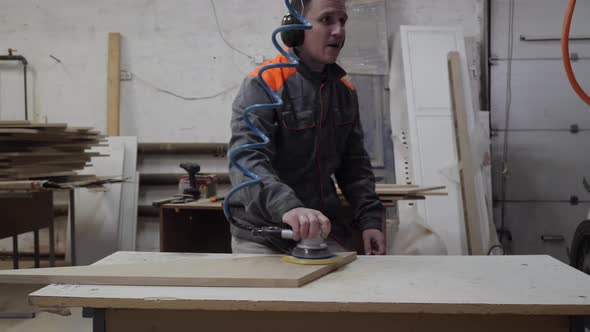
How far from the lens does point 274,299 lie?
929mm

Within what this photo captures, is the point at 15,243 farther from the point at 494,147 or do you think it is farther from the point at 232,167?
the point at 494,147

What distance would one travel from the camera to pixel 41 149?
3145 millimetres

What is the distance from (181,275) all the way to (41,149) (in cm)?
253

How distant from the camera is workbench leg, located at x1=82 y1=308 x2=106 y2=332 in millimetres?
970

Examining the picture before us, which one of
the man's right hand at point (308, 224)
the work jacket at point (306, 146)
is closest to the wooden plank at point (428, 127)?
the work jacket at point (306, 146)

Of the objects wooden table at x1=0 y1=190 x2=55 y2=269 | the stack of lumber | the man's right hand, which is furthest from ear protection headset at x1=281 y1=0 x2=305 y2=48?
the stack of lumber

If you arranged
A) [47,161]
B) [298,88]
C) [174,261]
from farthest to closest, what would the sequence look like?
[47,161]
[298,88]
[174,261]

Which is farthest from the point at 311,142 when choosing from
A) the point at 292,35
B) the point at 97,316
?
the point at 97,316

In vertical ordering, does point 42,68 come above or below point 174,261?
above

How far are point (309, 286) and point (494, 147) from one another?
333 centimetres

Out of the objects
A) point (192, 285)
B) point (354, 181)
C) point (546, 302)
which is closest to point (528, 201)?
point (354, 181)

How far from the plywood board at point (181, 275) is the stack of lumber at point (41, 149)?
2109 millimetres

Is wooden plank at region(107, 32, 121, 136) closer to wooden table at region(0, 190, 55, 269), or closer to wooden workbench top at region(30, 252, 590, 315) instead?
wooden table at region(0, 190, 55, 269)

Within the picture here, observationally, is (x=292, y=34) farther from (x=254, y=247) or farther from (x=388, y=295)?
(x=388, y=295)
